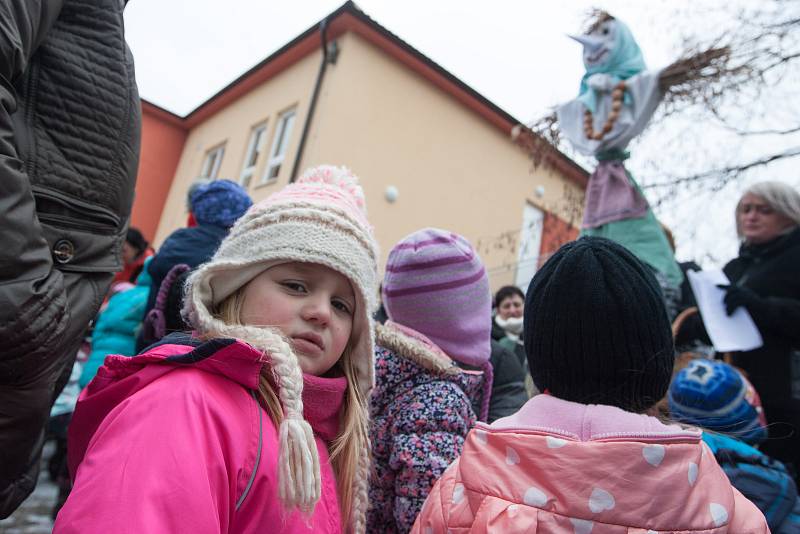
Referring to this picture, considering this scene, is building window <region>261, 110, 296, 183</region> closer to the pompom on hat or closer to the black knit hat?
the pompom on hat

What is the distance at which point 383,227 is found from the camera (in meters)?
9.79

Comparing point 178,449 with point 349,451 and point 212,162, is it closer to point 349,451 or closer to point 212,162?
point 349,451

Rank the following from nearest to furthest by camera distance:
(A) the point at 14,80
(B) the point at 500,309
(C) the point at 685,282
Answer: (A) the point at 14,80 < (C) the point at 685,282 < (B) the point at 500,309

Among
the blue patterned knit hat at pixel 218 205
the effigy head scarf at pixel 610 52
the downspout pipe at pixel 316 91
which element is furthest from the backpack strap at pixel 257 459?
the downspout pipe at pixel 316 91

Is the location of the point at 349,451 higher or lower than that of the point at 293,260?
lower

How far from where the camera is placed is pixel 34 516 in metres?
3.26

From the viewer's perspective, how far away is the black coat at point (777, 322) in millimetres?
2400

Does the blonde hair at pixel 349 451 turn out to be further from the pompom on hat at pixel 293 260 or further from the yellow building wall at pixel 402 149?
the yellow building wall at pixel 402 149

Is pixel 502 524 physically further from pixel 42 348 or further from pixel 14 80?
pixel 14 80

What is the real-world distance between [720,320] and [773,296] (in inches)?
12.1

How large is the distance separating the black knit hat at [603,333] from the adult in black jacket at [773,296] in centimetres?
162

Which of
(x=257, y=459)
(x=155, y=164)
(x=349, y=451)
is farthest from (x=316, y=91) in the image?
(x=257, y=459)

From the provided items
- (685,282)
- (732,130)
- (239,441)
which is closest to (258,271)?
(239,441)

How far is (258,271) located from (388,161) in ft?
28.8
